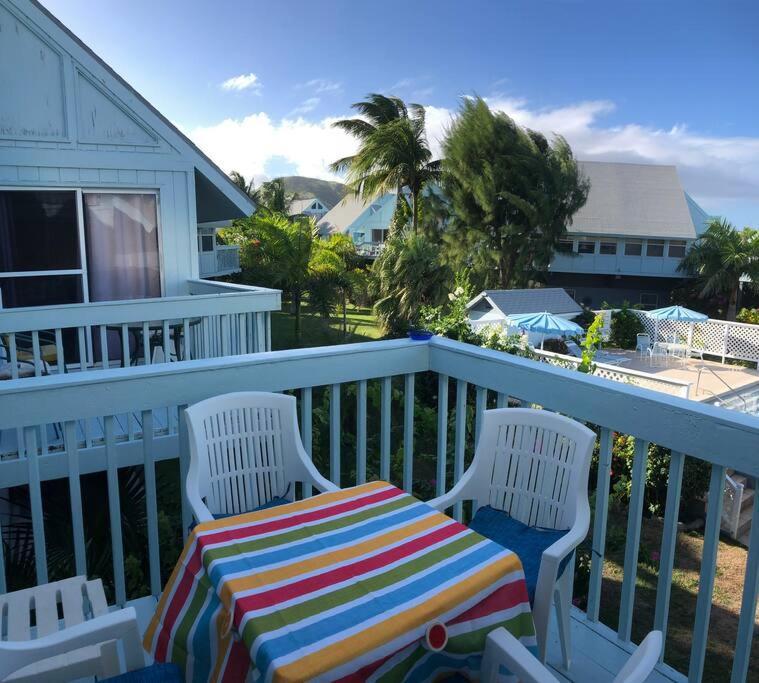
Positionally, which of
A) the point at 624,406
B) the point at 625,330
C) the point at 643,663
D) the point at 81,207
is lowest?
the point at 625,330

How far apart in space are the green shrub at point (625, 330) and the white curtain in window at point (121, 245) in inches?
728

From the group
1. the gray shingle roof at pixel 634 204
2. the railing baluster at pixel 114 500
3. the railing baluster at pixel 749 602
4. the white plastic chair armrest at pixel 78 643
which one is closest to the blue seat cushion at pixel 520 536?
the railing baluster at pixel 749 602

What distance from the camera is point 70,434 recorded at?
2.09m

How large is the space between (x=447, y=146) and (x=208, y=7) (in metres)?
11.8

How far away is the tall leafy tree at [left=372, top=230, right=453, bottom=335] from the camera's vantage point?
66.5 feet

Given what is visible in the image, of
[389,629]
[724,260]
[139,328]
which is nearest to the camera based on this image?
[389,629]

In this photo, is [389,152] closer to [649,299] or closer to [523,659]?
[649,299]

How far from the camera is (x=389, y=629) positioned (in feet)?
4.05

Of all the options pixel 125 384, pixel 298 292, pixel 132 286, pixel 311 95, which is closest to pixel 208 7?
pixel 298 292

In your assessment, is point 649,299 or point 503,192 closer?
point 503,192

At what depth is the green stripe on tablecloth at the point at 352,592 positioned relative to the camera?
1231 millimetres

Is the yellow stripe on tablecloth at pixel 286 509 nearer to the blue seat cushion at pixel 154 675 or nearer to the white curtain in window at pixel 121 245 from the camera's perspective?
the blue seat cushion at pixel 154 675

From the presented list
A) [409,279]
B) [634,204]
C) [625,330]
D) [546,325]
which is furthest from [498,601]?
[634,204]

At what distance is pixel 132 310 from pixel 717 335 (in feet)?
69.4
